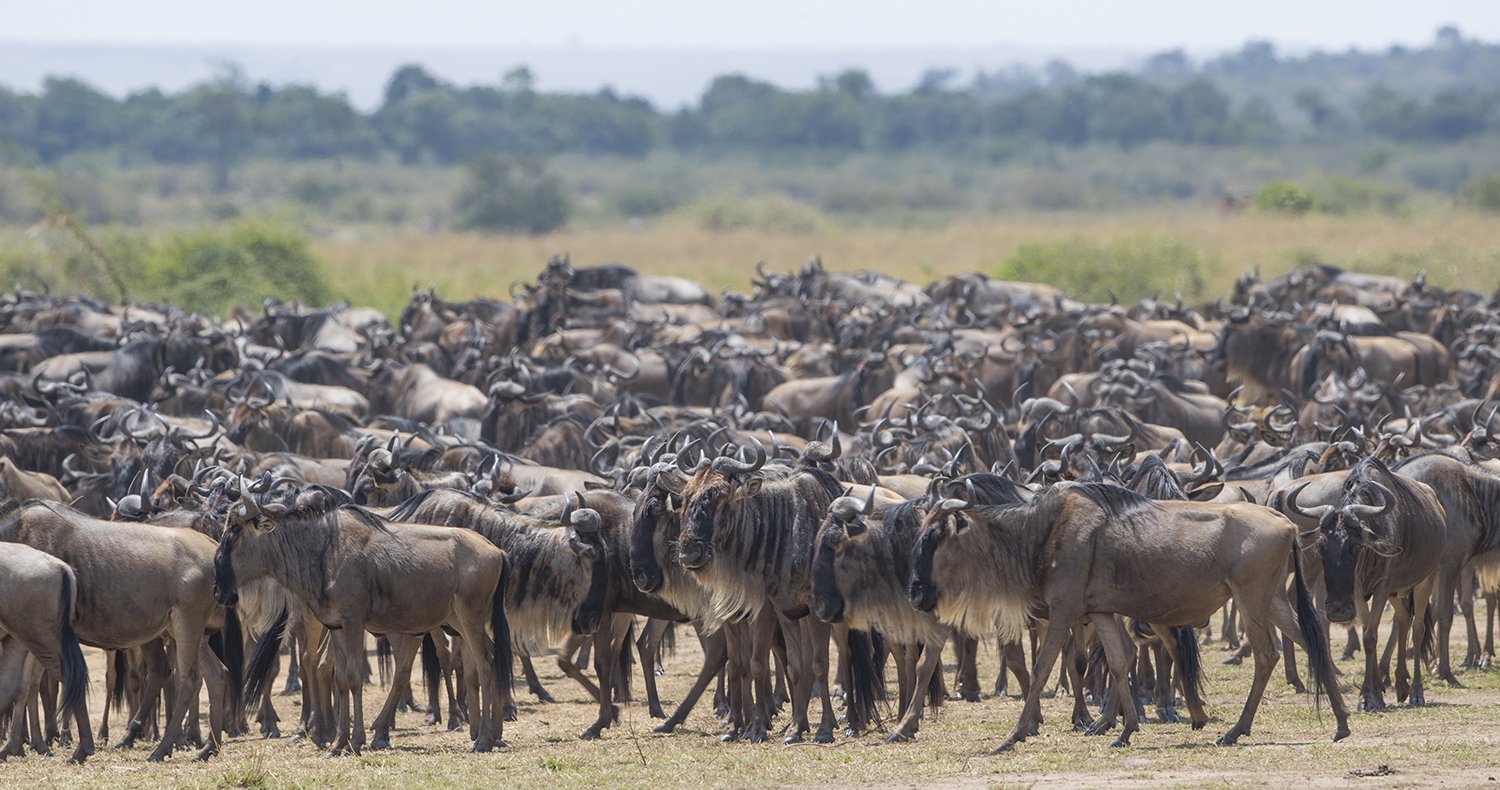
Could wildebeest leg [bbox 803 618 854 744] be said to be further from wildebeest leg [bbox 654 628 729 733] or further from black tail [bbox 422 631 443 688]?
black tail [bbox 422 631 443 688]

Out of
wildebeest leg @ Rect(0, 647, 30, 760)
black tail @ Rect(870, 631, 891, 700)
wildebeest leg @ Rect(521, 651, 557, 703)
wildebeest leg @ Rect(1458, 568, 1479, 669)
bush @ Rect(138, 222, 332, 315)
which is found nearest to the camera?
wildebeest leg @ Rect(0, 647, 30, 760)

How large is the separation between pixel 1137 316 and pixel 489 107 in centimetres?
9612

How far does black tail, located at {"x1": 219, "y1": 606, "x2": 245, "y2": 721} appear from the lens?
392 inches

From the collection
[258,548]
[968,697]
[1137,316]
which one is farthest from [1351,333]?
[258,548]

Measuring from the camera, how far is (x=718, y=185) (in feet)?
319

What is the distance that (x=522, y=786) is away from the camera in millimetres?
8250

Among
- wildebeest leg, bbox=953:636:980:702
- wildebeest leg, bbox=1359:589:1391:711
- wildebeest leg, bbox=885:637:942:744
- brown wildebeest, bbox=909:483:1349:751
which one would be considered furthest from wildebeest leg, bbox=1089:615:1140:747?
wildebeest leg, bbox=953:636:980:702

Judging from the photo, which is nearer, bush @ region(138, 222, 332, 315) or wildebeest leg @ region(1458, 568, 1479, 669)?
wildebeest leg @ region(1458, 568, 1479, 669)

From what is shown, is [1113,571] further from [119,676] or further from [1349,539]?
[119,676]

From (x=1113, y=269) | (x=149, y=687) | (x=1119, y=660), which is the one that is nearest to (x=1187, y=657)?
(x=1119, y=660)

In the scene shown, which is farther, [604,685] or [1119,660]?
[604,685]

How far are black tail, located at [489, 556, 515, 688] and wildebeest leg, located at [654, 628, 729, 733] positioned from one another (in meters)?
0.90

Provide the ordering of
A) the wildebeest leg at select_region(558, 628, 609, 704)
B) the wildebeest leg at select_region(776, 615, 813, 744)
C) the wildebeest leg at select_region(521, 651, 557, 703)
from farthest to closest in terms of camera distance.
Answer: the wildebeest leg at select_region(521, 651, 557, 703) → the wildebeest leg at select_region(558, 628, 609, 704) → the wildebeest leg at select_region(776, 615, 813, 744)

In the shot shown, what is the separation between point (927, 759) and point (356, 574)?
2890mm
